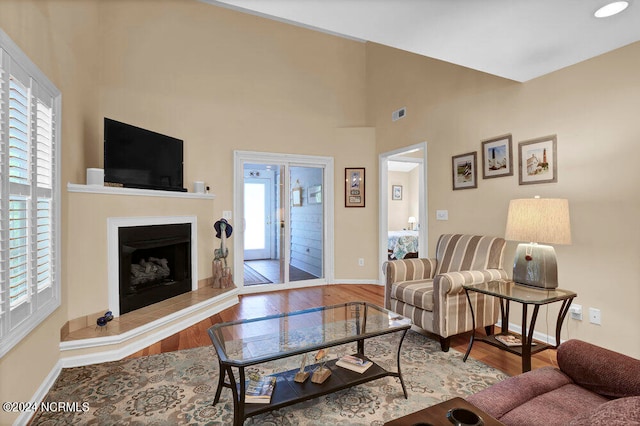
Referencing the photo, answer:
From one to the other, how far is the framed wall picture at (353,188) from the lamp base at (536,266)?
2.86 m

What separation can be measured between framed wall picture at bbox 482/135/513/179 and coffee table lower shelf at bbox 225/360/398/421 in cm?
232

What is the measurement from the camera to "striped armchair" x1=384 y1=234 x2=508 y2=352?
8.84ft

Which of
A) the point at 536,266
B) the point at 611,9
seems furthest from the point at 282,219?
the point at 611,9

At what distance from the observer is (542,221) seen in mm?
2375

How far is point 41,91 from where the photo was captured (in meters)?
2.11

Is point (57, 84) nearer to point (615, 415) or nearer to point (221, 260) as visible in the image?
point (221, 260)

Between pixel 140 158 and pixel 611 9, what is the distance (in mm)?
3982

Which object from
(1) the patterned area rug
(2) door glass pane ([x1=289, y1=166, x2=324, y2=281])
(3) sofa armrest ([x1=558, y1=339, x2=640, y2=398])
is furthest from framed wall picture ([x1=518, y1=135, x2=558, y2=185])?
(2) door glass pane ([x1=289, y1=166, x2=324, y2=281])

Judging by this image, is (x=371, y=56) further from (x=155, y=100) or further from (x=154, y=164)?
(x=154, y=164)

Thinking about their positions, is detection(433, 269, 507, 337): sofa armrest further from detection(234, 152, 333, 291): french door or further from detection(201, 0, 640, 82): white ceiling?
detection(234, 152, 333, 291): french door

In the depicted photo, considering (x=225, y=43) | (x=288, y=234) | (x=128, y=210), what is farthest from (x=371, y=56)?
(x=128, y=210)

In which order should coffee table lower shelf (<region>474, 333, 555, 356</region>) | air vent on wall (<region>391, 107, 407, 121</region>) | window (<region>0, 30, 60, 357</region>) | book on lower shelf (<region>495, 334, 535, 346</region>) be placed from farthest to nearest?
air vent on wall (<region>391, 107, 407, 121</region>) → book on lower shelf (<region>495, 334, 535, 346</region>) → coffee table lower shelf (<region>474, 333, 555, 356</region>) → window (<region>0, 30, 60, 357</region>)

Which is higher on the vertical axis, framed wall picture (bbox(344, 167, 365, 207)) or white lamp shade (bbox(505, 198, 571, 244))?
framed wall picture (bbox(344, 167, 365, 207))

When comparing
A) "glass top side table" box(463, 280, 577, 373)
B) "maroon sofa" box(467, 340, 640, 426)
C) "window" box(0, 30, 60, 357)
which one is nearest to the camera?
"maroon sofa" box(467, 340, 640, 426)
